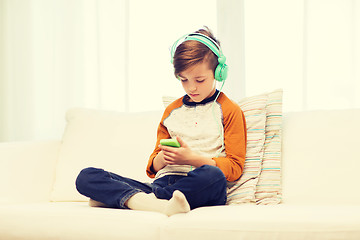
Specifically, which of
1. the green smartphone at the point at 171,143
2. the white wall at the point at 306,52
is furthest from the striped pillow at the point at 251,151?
the white wall at the point at 306,52

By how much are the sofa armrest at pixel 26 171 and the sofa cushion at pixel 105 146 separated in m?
0.05

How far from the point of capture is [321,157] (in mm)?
1674

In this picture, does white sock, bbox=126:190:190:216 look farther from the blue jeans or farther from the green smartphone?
the green smartphone

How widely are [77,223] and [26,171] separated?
28.0 inches

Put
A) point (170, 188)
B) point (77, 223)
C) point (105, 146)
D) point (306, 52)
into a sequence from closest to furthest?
point (77, 223), point (170, 188), point (105, 146), point (306, 52)

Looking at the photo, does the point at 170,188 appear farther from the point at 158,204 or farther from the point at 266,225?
the point at 266,225

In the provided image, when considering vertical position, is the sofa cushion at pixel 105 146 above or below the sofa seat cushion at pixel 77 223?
above

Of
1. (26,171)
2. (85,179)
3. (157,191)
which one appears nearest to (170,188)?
(157,191)

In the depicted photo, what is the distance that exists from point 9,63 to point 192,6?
52.7 inches

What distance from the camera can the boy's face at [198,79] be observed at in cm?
159

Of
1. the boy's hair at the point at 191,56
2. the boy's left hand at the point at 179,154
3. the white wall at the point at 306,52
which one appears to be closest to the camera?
the boy's left hand at the point at 179,154

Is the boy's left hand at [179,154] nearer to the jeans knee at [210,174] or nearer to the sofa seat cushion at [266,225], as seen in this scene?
the jeans knee at [210,174]

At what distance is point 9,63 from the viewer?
2955 millimetres

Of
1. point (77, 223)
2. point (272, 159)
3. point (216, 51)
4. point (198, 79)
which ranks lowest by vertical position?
point (77, 223)
